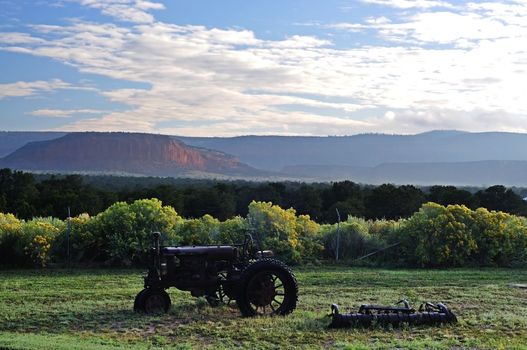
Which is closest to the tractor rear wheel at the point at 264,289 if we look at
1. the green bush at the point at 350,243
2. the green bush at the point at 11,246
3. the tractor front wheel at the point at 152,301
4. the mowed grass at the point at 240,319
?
the mowed grass at the point at 240,319

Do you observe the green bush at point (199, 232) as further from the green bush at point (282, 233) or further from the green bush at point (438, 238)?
the green bush at point (438, 238)

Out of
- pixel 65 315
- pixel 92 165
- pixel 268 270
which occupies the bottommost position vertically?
pixel 65 315

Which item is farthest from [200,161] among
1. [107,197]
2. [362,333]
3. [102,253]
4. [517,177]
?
[362,333]

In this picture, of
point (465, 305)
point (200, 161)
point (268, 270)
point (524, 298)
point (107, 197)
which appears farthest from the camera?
point (200, 161)

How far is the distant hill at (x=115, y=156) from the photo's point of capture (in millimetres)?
158375

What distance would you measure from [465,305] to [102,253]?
11292 mm

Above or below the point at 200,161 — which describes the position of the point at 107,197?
below

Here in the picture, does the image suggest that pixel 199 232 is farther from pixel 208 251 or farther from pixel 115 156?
pixel 115 156

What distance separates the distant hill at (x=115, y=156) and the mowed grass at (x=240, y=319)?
140541 millimetres

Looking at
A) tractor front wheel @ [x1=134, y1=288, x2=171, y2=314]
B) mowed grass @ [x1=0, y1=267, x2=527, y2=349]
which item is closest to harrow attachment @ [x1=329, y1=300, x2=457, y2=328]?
mowed grass @ [x1=0, y1=267, x2=527, y2=349]

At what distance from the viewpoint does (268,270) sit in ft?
38.8

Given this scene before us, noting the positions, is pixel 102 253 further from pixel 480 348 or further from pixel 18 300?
pixel 480 348

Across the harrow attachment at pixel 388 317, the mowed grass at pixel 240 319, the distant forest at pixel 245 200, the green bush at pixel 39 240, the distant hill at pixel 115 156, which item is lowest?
the mowed grass at pixel 240 319

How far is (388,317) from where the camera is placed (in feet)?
35.6
